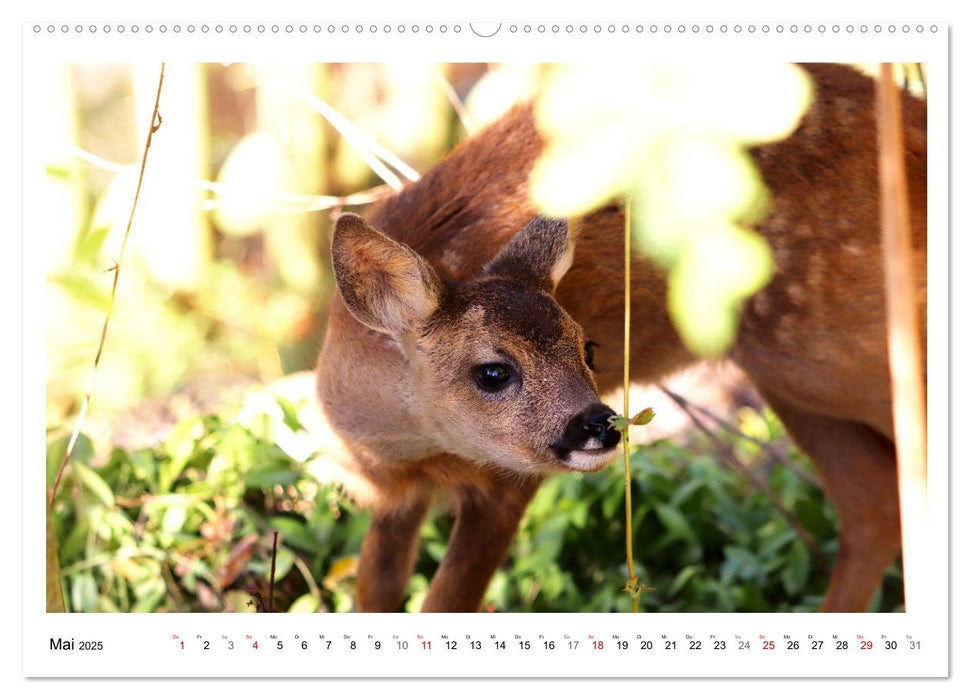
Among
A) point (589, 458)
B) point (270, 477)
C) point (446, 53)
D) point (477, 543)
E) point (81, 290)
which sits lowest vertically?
point (477, 543)

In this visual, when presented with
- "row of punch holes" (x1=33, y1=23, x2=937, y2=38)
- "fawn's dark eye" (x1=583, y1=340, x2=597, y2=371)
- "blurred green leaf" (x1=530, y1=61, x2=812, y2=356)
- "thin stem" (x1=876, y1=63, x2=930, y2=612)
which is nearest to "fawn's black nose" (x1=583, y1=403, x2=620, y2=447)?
"fawn's dark eye" (x1=583, y1=340, x2=597, y2=371)

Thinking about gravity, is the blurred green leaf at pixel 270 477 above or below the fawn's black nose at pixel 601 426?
below

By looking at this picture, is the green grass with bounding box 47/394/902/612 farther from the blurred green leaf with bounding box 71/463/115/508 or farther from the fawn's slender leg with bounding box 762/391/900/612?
the fawn's slender leg with bounding box 762/391/900/612

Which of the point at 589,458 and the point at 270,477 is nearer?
the point at 589,458

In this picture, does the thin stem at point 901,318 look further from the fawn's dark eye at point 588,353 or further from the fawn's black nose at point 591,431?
the fawn's dark eye at point 588,353

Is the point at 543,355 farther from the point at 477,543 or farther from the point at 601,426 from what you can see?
the point at 477,543

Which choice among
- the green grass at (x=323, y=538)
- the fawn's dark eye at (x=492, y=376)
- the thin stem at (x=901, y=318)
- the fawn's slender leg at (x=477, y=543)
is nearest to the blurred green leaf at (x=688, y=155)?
the thin stem at (x=901, y=318)

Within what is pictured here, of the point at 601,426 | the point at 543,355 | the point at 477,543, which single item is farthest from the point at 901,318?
the point at 477,543
